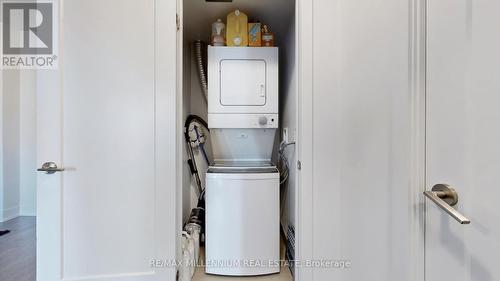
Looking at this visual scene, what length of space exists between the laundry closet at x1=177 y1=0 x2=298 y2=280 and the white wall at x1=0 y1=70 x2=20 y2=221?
2461 mm

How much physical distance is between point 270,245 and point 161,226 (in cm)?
89

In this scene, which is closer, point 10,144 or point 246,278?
point 246,278

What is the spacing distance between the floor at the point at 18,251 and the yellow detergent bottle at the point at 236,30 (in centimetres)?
249

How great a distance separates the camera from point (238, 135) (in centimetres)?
228

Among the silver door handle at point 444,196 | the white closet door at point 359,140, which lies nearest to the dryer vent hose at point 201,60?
the white closet door at point 359,140

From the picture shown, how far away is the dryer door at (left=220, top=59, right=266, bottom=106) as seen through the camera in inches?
83.7

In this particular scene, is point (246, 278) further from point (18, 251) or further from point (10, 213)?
point (10, 213)

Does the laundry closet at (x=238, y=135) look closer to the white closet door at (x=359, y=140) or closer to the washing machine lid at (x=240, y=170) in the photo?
the washing machine lid at (x=240, y=170)

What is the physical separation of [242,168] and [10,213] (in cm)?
337

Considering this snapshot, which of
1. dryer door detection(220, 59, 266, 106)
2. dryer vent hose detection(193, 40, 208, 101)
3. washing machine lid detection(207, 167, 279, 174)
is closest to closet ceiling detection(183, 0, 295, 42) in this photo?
dryer vent hose detection(193, 40, 208, 101)

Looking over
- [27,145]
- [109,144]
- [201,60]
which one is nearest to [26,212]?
[27,145]

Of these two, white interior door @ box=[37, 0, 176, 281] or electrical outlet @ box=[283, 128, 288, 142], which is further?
electrical outlet @ box=[283, 128, 288, 142]

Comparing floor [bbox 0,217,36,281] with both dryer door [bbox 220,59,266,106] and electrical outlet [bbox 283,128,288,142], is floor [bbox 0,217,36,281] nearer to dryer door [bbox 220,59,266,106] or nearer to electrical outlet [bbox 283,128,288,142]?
dryer door [bbox 220,59,266,106]

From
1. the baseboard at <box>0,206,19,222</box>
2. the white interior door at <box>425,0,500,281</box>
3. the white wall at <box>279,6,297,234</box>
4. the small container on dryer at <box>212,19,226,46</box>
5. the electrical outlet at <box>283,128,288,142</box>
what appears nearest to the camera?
the white interior door at <box>425,0,500,281</box>
